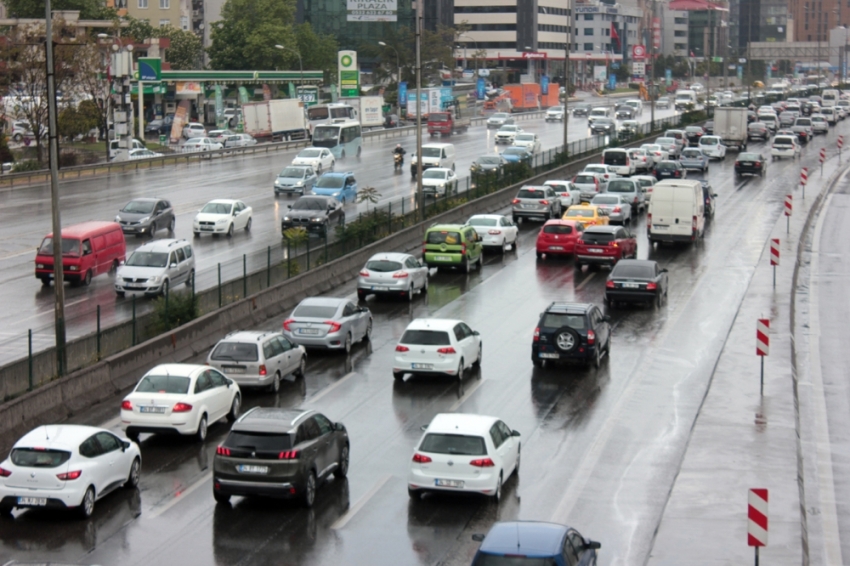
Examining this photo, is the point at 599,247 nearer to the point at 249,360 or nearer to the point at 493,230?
the point at 493,230

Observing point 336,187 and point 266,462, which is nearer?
point 266,462

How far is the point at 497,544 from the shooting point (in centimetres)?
1376

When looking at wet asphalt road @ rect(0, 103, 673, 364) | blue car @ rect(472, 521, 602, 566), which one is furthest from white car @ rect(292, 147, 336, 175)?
blue car @ rect(472, 521, 602, 566)

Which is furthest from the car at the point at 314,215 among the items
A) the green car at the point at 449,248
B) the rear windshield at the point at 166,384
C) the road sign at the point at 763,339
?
the rear windshield at the point at 166,384

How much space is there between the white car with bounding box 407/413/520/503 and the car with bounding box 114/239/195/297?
1682 centimetres

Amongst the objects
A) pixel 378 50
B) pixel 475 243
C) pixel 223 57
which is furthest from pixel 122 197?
pixel 378 50

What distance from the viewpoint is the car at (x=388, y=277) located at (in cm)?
3633

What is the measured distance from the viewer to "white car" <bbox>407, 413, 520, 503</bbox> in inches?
743

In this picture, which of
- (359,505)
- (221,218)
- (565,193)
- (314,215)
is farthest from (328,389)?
(565,193)

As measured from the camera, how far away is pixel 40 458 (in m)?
Answer: 18.2

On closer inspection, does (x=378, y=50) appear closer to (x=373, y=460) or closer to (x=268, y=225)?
(x=268, y=225)

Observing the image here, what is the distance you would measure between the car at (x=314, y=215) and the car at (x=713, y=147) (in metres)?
38.0

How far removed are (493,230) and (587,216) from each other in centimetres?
502

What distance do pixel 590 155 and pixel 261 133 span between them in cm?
3281
